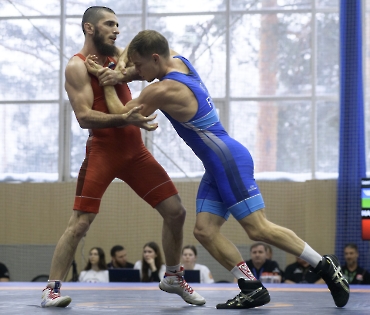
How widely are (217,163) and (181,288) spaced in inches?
35.1

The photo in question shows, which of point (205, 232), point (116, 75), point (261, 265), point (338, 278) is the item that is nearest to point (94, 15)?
point (116, 75)

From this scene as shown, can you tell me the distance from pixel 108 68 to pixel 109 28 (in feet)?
1.01

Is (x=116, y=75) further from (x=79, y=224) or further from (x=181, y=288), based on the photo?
(x=181, y=288)

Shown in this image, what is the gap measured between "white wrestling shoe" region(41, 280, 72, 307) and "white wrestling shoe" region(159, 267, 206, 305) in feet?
2.09

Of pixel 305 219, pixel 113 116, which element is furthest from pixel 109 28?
pixel 305 219

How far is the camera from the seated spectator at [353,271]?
26.0 ft

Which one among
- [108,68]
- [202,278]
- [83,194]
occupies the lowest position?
[202,278]

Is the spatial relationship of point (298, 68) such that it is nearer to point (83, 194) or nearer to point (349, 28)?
point (349, 28)

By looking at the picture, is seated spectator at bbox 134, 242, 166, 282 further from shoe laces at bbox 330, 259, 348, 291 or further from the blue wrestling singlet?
shoe laces at bbox 330, 259, 348, 291

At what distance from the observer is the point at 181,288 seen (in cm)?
445

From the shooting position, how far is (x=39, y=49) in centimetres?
1132

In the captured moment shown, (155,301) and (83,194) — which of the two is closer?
(83,194)

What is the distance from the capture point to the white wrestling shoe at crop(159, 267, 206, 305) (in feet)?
14.4

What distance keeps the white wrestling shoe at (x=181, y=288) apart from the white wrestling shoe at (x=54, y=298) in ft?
2.09
